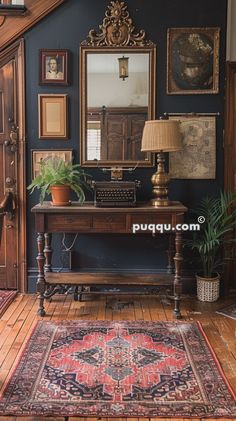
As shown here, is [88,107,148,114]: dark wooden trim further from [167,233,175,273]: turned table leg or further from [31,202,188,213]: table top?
[167,233,175,273]: turned table leg

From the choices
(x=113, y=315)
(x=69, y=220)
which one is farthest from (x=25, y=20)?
(x=113, y=315)

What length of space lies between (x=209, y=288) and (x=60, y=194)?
61.1 inches

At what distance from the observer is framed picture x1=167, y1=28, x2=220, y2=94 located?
154 inches

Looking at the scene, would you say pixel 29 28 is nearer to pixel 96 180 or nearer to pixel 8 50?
pixel 8 50

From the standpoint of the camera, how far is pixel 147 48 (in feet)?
12.9

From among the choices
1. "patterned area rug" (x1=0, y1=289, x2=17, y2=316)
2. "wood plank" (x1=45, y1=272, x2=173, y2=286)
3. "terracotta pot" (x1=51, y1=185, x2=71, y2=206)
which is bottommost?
"patterned area rug" (x1=0, y1=289, x2=17, y2=316)

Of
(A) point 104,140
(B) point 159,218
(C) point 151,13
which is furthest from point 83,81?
(B) point 159,218

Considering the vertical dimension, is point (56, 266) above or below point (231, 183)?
below

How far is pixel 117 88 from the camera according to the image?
394 cm

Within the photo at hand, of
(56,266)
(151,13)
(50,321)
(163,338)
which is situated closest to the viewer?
(163,338)

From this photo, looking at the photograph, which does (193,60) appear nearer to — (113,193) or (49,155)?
(113,193)

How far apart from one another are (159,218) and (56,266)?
1.21 metres

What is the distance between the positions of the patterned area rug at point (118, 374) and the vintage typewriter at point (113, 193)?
Answer: 99cm

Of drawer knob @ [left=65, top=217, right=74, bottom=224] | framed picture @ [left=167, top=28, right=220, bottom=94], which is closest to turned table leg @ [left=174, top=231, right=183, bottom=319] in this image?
drawer knob @ [left=65, top=217, right=74, bottom=224]
